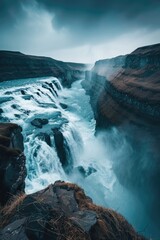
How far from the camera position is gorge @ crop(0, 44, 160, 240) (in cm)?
528

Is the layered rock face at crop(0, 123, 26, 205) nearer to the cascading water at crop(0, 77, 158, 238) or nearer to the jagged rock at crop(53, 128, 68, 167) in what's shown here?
the cascading water at crop(0, 77, 158, 238)

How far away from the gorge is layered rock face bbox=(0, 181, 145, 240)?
24 mm

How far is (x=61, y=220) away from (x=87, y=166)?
70.9ft

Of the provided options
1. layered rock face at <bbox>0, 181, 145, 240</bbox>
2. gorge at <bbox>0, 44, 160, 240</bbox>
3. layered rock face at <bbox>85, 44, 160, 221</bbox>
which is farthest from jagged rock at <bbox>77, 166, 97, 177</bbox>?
layered rock face at <bbox>0, 181, 145, 240</bbox>

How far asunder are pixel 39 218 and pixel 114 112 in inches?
1243

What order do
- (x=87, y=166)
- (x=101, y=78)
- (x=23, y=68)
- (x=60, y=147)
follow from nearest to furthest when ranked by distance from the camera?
(x=60, y=147)
(x=87, y=166)
(x=101, y=78)
(x=23, y=68)

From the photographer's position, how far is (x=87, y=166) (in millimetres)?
26141

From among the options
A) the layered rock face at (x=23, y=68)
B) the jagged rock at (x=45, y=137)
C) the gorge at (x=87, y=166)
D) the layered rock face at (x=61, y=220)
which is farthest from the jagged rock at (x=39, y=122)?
the layered rock face at (x=23, y=68)

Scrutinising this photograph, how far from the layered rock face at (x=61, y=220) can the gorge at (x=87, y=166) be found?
0.02 m

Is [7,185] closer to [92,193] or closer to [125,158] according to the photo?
[92,193]

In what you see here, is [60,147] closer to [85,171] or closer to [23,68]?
[85,171]

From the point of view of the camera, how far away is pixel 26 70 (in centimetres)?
Answer: 9119

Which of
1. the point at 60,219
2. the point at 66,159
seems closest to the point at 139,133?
the point at 66,159

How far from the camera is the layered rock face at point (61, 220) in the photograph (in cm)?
457
